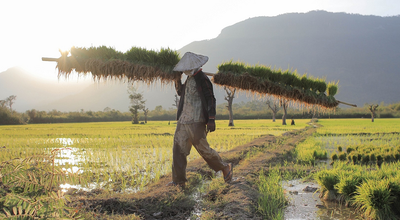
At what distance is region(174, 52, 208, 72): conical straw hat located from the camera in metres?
3.99

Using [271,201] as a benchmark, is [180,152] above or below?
above

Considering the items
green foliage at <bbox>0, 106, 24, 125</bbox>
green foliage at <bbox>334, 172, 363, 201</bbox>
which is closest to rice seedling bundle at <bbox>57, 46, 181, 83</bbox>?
green foliage at <bbox>334, 172, 363, 201</bbox>

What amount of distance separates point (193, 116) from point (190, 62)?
0.84 m

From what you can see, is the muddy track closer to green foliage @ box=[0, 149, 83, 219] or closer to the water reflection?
the water reflection

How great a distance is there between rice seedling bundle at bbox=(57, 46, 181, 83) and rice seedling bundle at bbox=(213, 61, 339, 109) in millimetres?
1188

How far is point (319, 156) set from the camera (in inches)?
284

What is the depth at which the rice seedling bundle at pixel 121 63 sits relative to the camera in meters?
4.75

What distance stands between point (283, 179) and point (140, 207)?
2.82 m

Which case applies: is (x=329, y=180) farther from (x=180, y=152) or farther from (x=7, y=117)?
(x=7, y=117)

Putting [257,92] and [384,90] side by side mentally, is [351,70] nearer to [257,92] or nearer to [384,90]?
[384,90]

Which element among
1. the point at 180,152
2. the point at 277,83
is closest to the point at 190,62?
the point at 180,152

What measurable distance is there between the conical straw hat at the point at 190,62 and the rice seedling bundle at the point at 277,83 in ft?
5.03

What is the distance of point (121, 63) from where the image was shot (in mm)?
4828

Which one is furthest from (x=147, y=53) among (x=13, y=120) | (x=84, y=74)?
(x=13, y=120)
